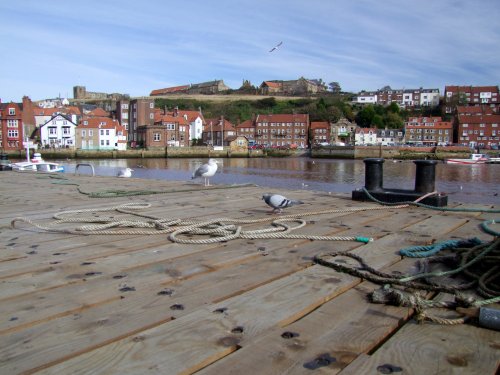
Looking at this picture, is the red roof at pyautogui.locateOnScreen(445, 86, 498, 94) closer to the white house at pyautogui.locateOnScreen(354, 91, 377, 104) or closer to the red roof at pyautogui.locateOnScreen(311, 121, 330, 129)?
the white house at pyautogui.locateOnScreen(354, 91, 377, 104)

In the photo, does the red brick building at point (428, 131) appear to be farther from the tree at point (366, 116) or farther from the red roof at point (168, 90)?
the red roof at point (168, 90)

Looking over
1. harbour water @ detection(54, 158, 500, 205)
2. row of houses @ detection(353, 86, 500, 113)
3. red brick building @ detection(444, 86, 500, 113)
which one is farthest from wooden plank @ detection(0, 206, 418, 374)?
red brick building @ detection(444, 86, 500, 113)

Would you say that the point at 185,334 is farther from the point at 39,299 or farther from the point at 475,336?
the point at 475,336

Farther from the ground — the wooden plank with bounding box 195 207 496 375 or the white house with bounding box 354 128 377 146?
the white house with bounding box 354 128 377 146

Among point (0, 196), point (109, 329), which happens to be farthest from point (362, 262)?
point (0, 196)

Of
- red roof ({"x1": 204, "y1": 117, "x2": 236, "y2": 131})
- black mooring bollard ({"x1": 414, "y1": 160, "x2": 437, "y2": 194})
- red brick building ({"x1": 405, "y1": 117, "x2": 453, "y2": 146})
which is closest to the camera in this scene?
black mooring bollard ({"x1": 414, "y1": 160, "x2": 437, "y2": 194})

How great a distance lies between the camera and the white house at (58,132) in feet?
260

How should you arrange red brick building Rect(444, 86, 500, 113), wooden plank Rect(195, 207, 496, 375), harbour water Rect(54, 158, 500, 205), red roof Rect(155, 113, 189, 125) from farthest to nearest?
1. red brick building Rect(444, 86, 500, 113)
2. red roof Rect(155, 113, 189, 125)
3. harbour water Rect(54, 158, 500, 205)
4. wooden plank Rect(195, 207, 496, 375)

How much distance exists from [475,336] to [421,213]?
3923 millimetres

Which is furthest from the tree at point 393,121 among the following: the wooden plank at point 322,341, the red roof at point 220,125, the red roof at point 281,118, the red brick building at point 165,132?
the wooden plank at point 322,341

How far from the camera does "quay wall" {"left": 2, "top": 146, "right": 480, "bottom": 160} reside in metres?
77.8

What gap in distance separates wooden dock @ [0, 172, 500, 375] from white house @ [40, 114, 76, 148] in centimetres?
8216

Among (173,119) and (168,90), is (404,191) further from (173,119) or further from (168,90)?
(168,90)

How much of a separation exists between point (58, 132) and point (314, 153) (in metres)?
51.1
